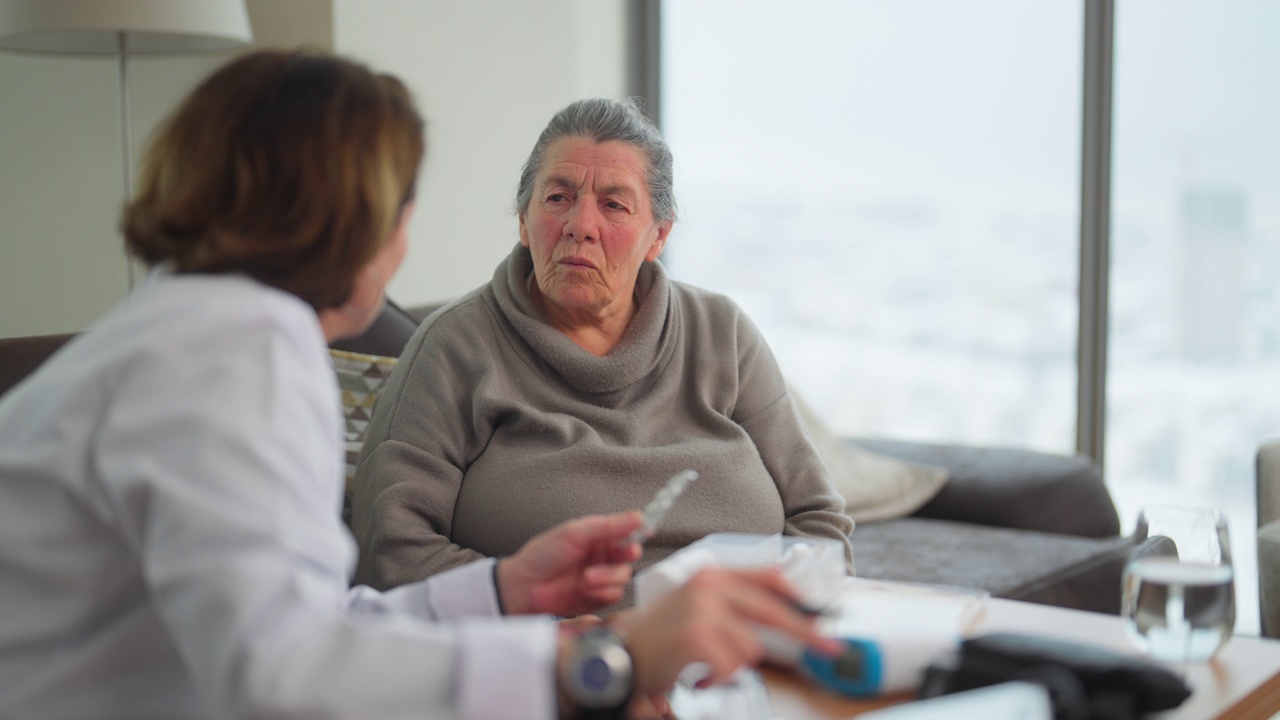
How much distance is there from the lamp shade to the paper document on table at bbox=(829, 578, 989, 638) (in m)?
2.08

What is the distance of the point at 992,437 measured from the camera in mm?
3596

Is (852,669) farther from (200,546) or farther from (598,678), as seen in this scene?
(200,546)

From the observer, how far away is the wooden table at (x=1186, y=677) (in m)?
1.01

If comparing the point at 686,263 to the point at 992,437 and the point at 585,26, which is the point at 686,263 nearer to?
the point at 585,26

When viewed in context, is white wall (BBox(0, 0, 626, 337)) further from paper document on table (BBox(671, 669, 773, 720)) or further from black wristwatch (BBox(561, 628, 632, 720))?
black wristwatch (BBox(561, 628, 632, 720))

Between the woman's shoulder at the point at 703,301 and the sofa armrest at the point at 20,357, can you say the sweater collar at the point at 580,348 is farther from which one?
the sofa armrest at the point at 20,357

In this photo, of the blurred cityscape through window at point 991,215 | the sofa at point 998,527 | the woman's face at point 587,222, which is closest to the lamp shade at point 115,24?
the sofa at point 998,527

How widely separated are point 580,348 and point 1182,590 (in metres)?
0.90

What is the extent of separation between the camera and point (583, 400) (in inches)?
68.2

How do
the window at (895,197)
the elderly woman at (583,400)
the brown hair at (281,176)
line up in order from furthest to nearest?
1. the window at (895,197)
2. the elderly woman at (583,400)
3. the brown hair at (281,176)

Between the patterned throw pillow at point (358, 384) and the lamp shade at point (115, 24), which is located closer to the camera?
the patterned throw pillow at point (358, 384)

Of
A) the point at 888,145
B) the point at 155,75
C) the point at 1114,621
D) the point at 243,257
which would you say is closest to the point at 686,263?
the point at 888,145

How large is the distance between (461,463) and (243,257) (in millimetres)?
801

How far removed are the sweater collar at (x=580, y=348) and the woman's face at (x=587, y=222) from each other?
4cm
